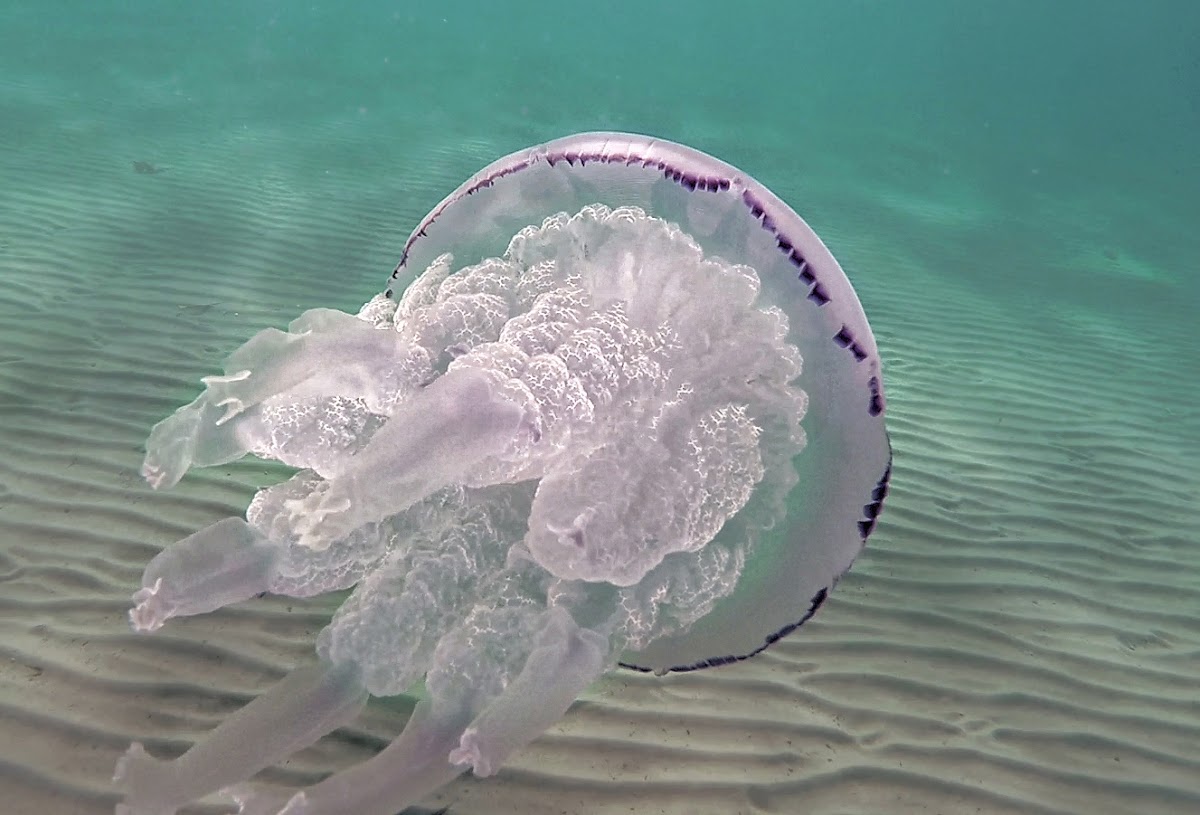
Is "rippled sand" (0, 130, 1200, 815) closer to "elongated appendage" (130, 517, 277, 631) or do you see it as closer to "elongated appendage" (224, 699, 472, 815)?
"elongated appendage" (224, 699, 472, 815)

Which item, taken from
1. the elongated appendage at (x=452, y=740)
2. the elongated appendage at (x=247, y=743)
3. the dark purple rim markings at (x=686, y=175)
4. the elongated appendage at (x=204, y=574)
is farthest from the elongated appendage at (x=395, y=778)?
the dark purple rim markings at (x=686, y=175)

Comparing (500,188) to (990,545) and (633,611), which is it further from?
(990,545)

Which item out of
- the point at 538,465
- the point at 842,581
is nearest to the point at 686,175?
the point at 538,465

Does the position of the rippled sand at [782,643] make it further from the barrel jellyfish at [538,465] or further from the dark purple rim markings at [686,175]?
the dark purple rim markings at [686,175]

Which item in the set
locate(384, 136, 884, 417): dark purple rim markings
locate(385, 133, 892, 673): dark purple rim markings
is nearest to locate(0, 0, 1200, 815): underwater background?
locate(385, 133, 892, 673): dark purple rim markings

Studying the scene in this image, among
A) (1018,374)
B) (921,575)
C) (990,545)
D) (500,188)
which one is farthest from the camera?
(1018,374)


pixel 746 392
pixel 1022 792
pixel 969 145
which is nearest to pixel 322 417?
pixel 746 392

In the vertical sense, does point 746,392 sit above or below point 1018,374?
above
